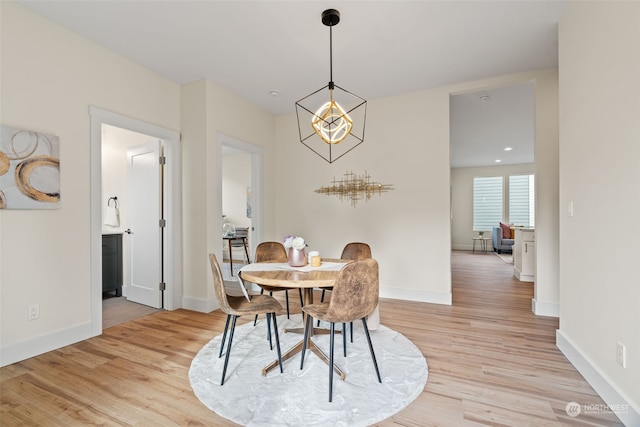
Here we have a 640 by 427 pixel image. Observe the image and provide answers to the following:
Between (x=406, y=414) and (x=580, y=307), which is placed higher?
→ (x=580, y=307)

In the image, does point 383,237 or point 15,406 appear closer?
point 15,406

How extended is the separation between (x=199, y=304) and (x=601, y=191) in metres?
3.78

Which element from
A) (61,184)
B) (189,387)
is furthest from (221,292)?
(61,184)

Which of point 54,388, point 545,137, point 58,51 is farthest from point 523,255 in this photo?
point 58,51

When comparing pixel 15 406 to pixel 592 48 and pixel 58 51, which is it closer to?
pixel 58 51

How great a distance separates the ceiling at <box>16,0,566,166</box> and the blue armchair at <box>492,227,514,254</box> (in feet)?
19.7

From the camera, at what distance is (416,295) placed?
3.93m

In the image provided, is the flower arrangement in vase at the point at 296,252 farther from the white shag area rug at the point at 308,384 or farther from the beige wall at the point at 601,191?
the beige wall at the point at 601,191

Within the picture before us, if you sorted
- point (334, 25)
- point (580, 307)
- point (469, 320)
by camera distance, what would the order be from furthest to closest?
point (469, 320), point (334, 25), point (580, 307)

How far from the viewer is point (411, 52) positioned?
298 cm

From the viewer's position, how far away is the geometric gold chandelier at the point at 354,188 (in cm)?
422

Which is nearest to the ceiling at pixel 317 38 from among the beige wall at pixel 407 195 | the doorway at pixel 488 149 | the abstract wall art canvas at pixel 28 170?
the beige wall at pixel 407 195

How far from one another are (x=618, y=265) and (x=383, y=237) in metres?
2.63

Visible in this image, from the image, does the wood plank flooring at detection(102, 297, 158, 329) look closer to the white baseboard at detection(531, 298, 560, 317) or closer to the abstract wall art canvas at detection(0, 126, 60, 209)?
the abstract wall art canvas at detection(0, 126, 60, 209)
